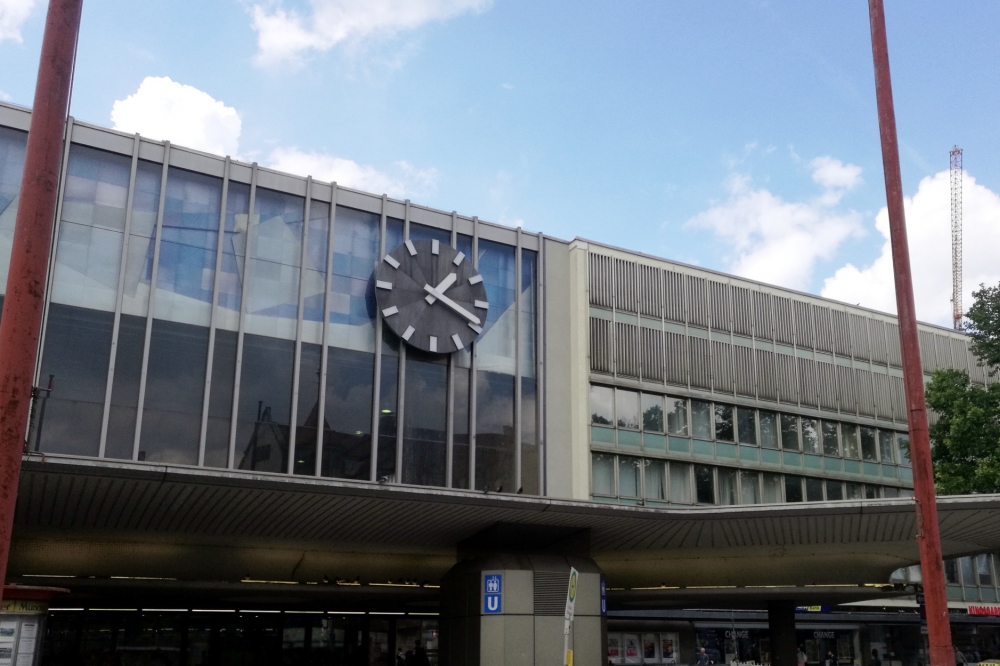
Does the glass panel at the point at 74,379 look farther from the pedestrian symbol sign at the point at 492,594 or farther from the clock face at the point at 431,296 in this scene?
the pedestrian symbol sign at the point at 492,594

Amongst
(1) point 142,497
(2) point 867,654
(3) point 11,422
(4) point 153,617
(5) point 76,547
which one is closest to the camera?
(3) point 11,422

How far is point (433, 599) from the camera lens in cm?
3225

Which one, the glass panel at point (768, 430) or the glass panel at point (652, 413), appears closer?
the glass panel at point (652, 413)

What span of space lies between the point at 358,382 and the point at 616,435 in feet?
28.7

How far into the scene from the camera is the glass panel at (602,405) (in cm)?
3072

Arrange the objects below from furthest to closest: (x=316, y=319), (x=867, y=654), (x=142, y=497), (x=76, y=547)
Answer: (x=867, y=654) → (x=316, y=319) → (x=76, y=547) → (x=142, y=497)

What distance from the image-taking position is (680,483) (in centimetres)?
3192

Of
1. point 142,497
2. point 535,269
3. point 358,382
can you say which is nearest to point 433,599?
point 358,382

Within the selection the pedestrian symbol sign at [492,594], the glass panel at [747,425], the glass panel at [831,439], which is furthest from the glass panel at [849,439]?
the pedestrian symbol sign at [492,594]

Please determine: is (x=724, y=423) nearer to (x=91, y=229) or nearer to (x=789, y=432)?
(x=789, y=432)

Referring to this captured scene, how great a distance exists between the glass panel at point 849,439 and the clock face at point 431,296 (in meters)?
15.4

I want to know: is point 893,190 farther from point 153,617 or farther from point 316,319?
point 153,617

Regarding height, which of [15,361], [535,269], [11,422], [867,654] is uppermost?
[535,269]

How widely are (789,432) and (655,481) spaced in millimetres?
6335
